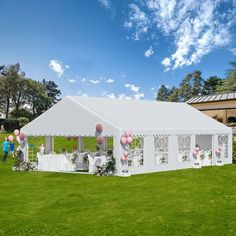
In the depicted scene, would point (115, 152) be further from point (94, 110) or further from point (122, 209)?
point (122, 209)

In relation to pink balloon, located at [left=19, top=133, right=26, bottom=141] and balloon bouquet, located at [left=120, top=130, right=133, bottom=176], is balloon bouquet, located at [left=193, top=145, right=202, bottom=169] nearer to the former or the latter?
balloon bouquet, located at [left=120, top=130, right=133, bottom=176]

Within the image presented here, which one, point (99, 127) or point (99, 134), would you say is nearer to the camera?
point (99, 127)

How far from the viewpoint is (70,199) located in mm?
12906

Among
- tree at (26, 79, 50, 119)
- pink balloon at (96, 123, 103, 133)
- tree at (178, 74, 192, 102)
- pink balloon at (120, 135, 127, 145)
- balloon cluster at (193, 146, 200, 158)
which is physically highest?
tree at (178, 74, 192, 102)

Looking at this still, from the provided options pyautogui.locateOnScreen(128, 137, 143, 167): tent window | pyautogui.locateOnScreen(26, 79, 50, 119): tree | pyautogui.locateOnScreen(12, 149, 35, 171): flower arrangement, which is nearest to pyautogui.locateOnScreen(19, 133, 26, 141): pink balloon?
pyautogui.locateOnScreen(12, 149, 35, 171): flower arrangement

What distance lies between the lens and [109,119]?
1941cm

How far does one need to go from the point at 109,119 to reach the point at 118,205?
7.83 m

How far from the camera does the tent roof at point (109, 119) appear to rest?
1967cm

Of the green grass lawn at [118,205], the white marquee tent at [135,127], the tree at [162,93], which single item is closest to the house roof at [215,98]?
the white marquee tent at [135,127]

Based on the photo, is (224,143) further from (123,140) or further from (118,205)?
(118,205)

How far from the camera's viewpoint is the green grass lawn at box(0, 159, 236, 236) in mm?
9406

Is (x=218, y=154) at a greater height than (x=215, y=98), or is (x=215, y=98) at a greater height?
(x=215, y=98)

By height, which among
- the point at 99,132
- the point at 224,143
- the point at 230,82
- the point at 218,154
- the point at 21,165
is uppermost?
the point at 230,82

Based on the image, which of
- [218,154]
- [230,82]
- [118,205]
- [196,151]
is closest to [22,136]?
[196,151]
